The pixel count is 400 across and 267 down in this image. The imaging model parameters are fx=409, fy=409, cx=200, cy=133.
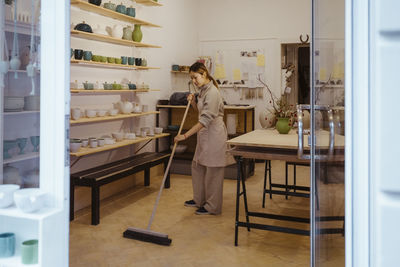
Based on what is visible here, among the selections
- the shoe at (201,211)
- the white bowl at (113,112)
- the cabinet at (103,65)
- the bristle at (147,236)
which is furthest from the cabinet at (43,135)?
the white bowl at (113,112)

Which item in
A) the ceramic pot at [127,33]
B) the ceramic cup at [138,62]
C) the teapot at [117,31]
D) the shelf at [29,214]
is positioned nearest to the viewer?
the shelf at [29,214]

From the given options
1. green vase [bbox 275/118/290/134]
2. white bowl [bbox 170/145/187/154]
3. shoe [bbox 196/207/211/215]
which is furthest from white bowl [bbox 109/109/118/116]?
green vase [bbox 275/118/290/134]

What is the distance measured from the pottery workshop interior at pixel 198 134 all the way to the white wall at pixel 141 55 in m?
0.03

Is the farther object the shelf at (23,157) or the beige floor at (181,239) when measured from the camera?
the beige floor at (181,239)

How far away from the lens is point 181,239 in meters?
3.78

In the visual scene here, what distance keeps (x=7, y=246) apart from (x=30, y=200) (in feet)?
0.83

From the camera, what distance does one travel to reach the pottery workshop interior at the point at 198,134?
3.70 feet

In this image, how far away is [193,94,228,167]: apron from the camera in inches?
178

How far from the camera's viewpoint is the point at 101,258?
3322 mm

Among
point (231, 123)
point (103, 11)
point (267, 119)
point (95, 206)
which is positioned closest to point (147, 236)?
point (95, 206)

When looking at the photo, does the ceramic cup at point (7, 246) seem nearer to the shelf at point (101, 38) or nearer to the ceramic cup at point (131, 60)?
the shelf at point (101, 38)

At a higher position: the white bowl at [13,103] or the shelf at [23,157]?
the white bowl at [13,103]

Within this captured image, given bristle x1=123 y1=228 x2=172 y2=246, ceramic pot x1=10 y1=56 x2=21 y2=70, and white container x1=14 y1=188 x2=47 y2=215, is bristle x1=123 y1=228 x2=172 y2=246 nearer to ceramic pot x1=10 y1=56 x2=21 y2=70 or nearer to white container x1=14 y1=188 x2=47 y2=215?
white container x1=14 y1=188 x2=47 y2=215
